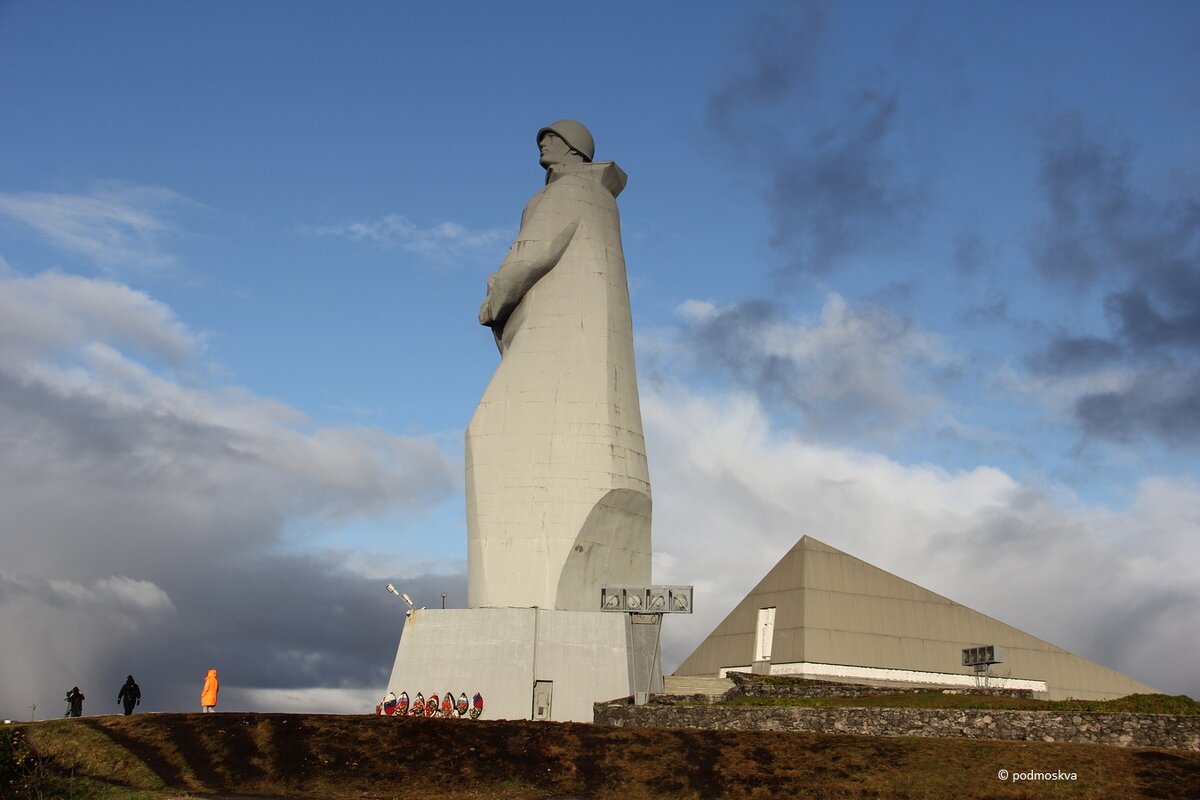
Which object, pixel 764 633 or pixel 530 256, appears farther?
pixel 764 633

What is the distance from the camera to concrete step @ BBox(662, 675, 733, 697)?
2906 cm

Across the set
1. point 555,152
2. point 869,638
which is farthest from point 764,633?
point 555,152

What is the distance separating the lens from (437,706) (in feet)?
88.9

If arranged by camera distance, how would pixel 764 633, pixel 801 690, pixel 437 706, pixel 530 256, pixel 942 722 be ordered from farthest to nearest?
pixel 764 633, pixel 530 256, pixel 801 690, pixel 437 706, pixel 942 722

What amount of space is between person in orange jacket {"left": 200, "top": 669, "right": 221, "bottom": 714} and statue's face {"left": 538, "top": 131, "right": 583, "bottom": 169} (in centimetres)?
1550

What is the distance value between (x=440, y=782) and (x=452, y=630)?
344 inches

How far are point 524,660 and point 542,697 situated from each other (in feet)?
2.91

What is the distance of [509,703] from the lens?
26891 mm

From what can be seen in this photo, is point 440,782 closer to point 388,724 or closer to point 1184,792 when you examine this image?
point 388,724

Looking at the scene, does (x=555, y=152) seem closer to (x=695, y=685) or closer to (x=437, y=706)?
(x=695, y=685)

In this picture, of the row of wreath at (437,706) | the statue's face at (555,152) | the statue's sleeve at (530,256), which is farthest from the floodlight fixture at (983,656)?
the statue's face at (555,152)

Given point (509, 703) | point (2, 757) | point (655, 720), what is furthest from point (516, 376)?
point (2, 757)

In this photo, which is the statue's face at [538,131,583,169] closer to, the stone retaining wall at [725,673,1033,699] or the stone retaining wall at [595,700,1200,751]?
the stone retaining wall at [725,673,1033,699]

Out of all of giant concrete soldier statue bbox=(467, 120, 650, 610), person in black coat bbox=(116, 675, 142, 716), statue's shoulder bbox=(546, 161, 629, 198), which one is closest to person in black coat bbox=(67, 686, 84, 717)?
person in black coat bbox=(116, 675, 142, 716)
